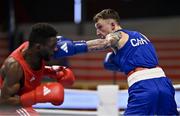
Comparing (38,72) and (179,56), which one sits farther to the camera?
(179,56)

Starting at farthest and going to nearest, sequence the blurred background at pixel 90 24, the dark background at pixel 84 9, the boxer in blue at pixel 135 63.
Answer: the dark background at pixel 84 9 → the blurred background at pixel 90 24 → the boxer in blue at pixel 135 63

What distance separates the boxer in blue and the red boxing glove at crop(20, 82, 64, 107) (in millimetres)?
380

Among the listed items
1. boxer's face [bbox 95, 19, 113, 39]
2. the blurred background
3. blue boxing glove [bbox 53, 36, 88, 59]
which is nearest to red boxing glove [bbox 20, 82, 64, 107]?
blue boxing glove [bbox 53, 36, 88, 59]

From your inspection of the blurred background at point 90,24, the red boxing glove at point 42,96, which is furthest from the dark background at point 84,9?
the red boxing glove at point 42,96

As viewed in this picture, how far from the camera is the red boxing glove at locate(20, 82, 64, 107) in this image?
2898 millimetres

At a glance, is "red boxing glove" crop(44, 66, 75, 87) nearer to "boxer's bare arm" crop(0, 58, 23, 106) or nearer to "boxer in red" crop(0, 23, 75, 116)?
"boxer in red" crop(0, 23, 75, 116)

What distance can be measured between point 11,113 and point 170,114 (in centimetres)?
110

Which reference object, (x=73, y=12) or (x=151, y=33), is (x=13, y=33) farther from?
(x=151, y=33)

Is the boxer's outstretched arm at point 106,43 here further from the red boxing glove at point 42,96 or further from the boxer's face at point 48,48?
the red boxing glove at point 42,96

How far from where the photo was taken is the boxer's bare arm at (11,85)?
292 cm

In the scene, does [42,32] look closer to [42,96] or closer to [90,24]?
[42,96]

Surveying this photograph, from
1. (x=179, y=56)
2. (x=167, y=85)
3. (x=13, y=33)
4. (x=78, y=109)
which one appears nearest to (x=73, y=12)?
(x=13, y=33)

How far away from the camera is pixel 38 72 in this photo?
3.14 metres

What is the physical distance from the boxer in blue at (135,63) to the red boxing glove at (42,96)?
38 cm
